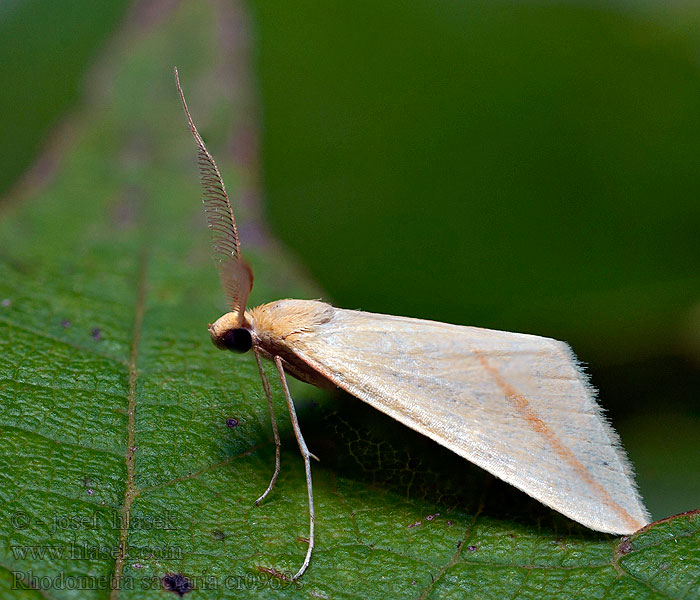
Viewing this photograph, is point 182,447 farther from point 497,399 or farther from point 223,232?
point 497,399

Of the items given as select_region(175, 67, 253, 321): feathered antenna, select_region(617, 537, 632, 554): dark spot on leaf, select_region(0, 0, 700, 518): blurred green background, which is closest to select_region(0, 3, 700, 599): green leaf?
select_region(617, 537, 632, 554): dark spot on leaf

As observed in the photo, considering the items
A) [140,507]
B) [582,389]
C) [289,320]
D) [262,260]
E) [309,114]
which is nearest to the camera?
[140,507]

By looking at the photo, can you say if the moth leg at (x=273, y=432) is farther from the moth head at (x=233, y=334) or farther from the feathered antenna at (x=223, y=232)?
the feathered antenna at (x=223, y=232)

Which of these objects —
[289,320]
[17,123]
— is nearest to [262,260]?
[289,320]

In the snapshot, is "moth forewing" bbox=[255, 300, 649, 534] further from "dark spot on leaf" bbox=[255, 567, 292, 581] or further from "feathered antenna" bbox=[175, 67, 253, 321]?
"dark spot on leaf" bbox=[255, 567, 292, 581]

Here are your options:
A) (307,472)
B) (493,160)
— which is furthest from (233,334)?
(493,160)

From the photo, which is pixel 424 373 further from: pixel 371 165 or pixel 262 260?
pixel 371 165
